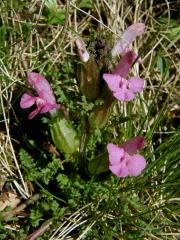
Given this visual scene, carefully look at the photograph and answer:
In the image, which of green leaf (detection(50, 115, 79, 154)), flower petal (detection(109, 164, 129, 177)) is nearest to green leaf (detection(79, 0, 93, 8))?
green leaf (detection(50, 115, 79, 154))

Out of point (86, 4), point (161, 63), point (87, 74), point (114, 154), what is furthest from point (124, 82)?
point (86, 4)

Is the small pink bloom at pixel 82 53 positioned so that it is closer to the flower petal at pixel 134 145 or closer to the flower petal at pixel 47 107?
the flower petal at pixel 47 107

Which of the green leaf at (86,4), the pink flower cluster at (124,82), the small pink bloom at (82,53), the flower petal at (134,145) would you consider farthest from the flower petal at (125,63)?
the green leaf at (86,4)

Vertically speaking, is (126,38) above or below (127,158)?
above

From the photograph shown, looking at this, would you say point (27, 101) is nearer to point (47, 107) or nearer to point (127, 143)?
point (47, 107)

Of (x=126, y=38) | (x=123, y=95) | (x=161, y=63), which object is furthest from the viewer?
(x=161, y=63)

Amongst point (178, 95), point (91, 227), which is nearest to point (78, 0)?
point (178, 95)

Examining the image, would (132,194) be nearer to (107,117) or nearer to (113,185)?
(113,185)
